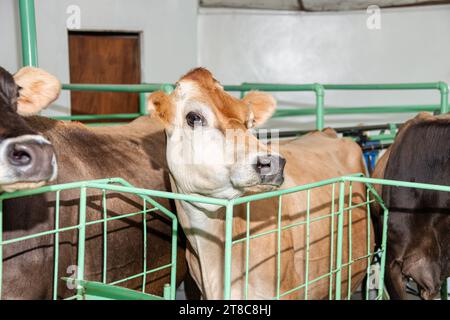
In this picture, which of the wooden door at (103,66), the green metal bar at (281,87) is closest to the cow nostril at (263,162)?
the green metal bar at (281,87)

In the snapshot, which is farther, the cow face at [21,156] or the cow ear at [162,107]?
the cow ear at [162,107]

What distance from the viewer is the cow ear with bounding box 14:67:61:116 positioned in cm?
A: 233

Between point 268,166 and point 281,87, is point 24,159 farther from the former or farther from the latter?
point 281,87

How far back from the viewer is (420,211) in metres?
3.12

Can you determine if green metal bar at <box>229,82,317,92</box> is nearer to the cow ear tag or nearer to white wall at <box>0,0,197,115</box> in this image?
the cow ear tag

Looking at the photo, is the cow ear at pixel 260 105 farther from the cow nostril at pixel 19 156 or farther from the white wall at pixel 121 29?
the white wall at pixel 121 29

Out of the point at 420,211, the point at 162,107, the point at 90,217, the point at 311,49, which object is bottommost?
the point at 420,211

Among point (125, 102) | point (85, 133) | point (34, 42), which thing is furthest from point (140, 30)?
point (85, 133)

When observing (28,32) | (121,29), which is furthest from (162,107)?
(121,29)

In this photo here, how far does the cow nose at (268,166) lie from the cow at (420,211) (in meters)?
1.13

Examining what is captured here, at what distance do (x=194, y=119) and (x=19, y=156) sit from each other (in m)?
0.83

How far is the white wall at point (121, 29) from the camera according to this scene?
546 centimetres

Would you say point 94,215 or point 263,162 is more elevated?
point 263,162
